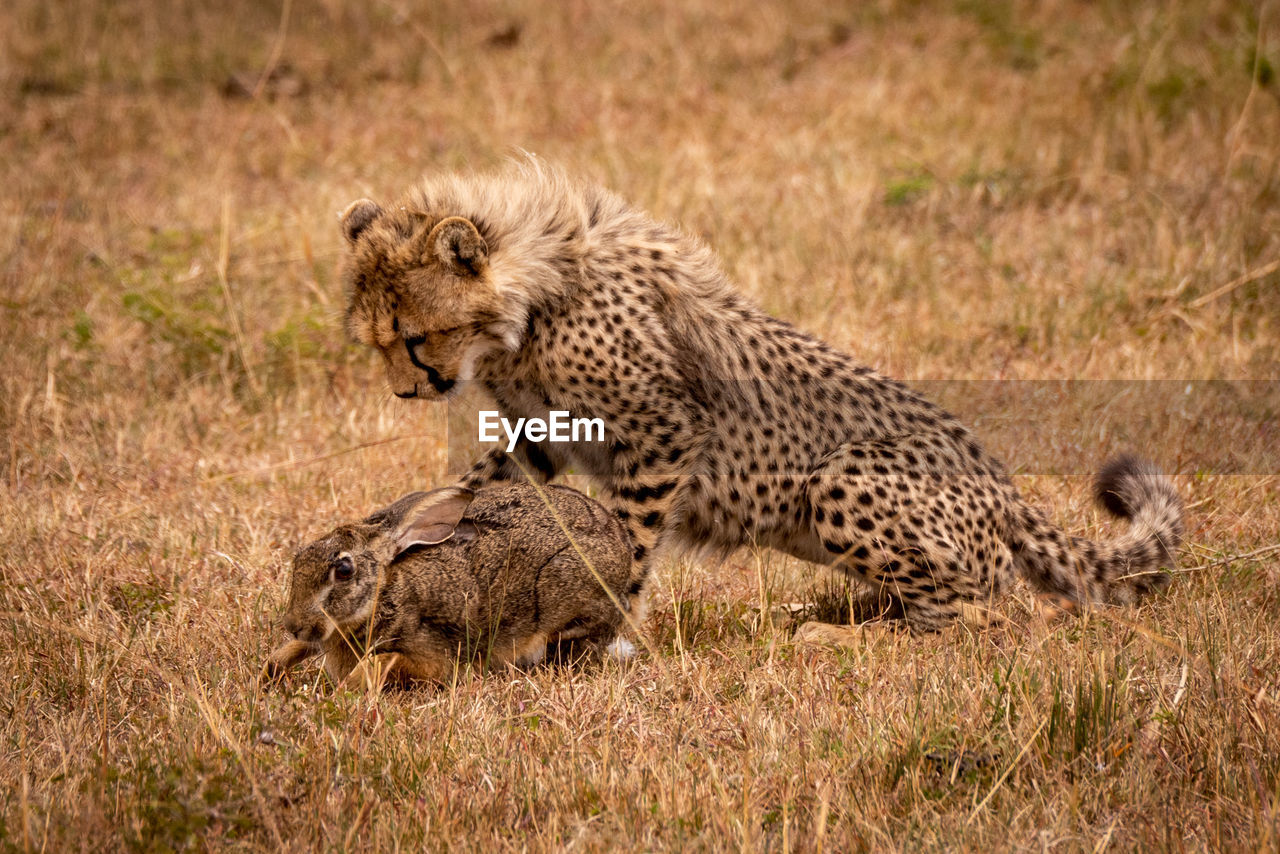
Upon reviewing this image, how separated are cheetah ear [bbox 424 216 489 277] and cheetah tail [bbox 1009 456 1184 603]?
2049 millimetres

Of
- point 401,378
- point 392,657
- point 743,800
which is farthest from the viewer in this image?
point 401,378

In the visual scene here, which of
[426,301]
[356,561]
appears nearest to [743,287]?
[426,301]

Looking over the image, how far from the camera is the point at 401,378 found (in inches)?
175

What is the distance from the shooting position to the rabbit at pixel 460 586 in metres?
3.78

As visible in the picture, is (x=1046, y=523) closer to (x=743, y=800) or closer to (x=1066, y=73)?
(x=743, y=800)

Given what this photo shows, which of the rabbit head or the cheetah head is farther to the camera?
the cheetah head

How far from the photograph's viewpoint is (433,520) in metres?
4.00

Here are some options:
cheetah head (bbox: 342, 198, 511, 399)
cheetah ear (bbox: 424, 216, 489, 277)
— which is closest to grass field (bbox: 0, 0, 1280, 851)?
cheetah head (bbox: 342, 198, 511, 399)

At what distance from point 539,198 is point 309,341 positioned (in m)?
2.40

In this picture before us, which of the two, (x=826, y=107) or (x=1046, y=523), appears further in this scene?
(x=826, y=107)

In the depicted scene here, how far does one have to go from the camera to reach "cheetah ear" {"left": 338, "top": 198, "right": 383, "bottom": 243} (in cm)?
462

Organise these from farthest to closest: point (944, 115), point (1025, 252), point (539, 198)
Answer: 1. point (944, 115)
2. point (1025, 252)
3. point (539, 198)

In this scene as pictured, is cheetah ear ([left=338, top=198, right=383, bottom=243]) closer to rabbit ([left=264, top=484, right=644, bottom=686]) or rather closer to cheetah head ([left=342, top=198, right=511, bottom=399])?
cheetah head ([left=342, top=198, right=511, bottom=399])

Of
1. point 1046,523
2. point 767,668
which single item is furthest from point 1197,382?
point 767,668
